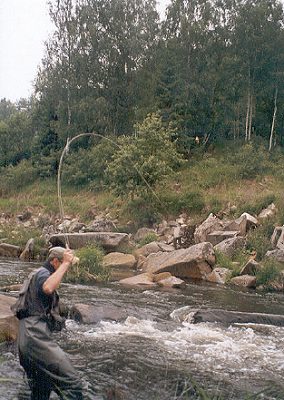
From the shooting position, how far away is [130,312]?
1206 centimetres

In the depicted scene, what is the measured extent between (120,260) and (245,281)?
5114 mm

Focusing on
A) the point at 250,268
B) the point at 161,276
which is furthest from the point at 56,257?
the point at 250,268

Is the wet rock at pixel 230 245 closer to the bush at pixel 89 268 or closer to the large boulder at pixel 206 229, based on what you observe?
the large boulder at pixel 206 229

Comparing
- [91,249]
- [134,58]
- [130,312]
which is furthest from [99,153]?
[130,312]

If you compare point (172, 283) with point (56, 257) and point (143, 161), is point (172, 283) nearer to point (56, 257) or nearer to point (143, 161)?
point (56, 257)

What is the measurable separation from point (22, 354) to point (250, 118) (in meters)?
33.4

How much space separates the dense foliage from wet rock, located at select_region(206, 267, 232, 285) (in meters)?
15.4

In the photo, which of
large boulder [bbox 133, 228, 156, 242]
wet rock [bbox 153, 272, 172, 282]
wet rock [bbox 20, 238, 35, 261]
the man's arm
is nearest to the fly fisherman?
the man's arm

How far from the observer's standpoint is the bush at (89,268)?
16406 millimetres

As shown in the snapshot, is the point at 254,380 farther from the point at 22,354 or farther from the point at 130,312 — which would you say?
the point at 130,312

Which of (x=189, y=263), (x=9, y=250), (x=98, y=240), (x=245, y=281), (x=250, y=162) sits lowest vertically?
(x=245, y=281)

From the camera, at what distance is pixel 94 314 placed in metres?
11.3

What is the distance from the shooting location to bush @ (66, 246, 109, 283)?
53.8 feet

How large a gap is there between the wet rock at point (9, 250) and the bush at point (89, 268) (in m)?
6.64
